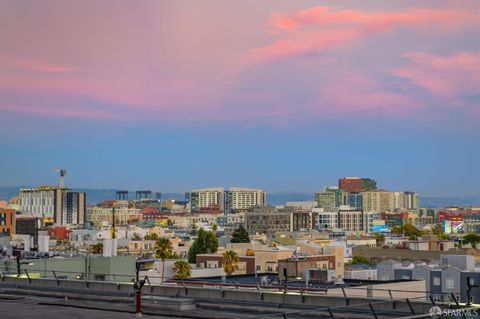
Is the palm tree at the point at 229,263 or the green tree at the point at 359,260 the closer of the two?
the palm tree at the point at 229,263

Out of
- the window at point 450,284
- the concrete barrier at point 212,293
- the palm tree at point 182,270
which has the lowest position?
the window at point 450,284

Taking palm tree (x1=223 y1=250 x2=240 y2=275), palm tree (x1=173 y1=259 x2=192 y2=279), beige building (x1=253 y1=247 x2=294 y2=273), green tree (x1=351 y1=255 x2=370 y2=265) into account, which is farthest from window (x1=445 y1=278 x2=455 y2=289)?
green tree (x1=351 y1=255 x2=370 y2=265)

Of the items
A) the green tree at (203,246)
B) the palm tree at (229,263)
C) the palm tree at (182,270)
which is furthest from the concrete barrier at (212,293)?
the green tree at (203,246)

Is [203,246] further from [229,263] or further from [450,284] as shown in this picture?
[450,284]

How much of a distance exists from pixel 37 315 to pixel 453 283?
74.8 metres

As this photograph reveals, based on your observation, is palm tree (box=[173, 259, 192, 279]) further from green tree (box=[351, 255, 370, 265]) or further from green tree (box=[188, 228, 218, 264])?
green tree (box=[351, 255, 370, 265])

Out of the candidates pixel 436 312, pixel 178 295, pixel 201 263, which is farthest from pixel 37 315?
pixel 201 263

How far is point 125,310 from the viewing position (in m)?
34.2

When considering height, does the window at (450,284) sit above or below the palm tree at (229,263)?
below

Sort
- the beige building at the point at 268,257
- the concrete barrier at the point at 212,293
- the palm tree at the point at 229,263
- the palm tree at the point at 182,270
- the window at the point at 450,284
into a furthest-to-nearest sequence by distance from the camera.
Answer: the beige building at the point at 268,257
the palm tree at the point at 229,263
the palm tree at the point at 182,270
the window at the point at 450,284
the concrete barrier at the point at 212,293

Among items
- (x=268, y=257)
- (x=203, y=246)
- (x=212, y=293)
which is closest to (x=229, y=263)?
(x=268, y=257)

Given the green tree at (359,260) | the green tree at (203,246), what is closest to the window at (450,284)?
the green tree at (359,260)

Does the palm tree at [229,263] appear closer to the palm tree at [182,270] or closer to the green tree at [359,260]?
the palm tree at [182,270]

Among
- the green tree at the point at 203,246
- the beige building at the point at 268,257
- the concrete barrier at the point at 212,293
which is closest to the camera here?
the concrete barrier at the point at 212,293
